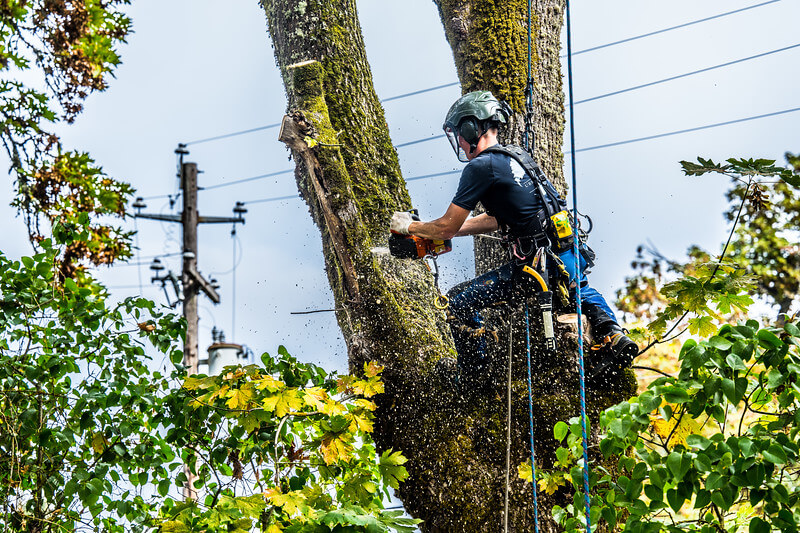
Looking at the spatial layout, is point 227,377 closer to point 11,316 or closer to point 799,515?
point 11,316

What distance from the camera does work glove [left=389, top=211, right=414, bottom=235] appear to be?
12.8ft

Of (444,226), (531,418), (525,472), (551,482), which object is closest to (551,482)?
(551,482)

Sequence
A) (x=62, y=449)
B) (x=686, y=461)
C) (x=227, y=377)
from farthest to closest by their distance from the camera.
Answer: (x=62, y=449) → (x=227, y=377) → (x=686, y=461)

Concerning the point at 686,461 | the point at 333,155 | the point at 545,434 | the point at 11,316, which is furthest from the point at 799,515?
the point at 11,316

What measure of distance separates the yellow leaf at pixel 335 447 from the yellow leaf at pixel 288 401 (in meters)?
0.21

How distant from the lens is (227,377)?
10.3 ft

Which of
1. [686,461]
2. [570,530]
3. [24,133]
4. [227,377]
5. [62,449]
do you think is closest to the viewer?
[686,461]

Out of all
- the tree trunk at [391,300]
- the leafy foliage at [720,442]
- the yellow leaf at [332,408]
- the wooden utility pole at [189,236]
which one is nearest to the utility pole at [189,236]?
A: the wooden utility pole at [189,236]

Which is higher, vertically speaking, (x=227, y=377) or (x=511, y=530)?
(x=227, y=377)

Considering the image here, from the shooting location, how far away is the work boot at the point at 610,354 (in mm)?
3568

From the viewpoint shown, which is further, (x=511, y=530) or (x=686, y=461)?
(x=511, y=530)

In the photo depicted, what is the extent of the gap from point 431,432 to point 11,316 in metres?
1.99

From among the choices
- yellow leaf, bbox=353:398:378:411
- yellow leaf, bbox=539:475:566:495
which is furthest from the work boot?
yellow leaf, bbox=353:398:378:411

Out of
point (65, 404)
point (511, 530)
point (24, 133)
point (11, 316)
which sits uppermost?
point (24, 133)
